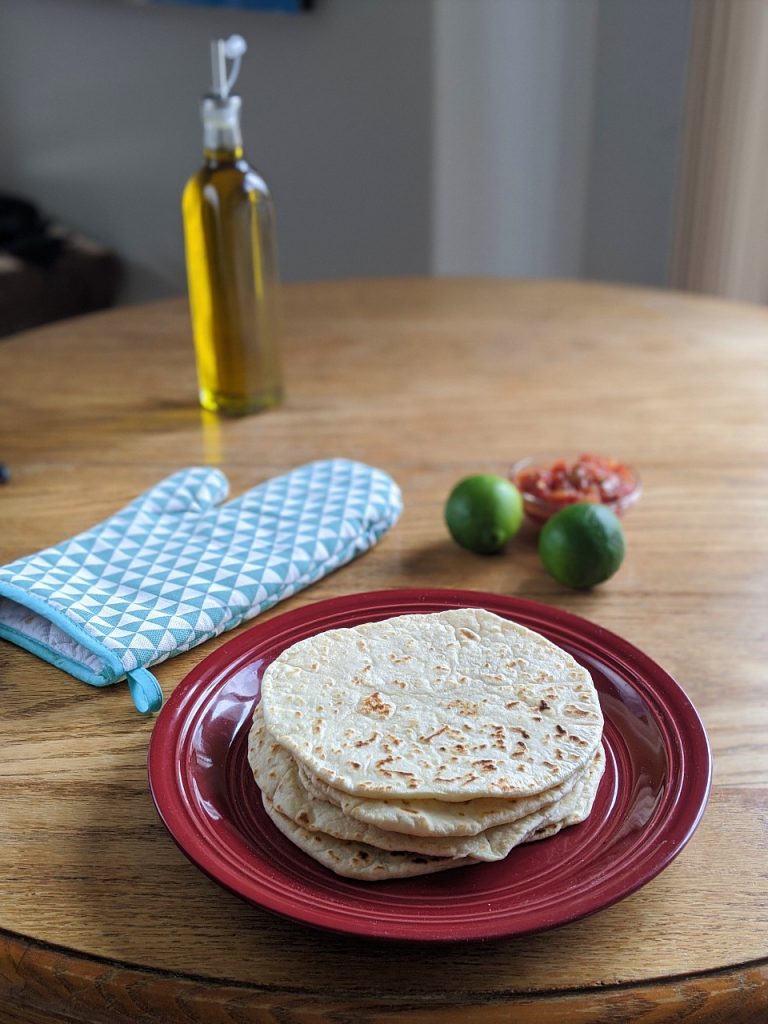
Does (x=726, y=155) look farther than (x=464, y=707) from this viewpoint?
Yes

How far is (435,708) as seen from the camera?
2.62ft

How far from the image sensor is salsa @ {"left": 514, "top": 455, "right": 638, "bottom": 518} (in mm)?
1247

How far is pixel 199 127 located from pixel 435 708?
3619 millimetres

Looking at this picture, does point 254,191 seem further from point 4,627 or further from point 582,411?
point 4,627

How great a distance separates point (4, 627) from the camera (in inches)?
41.1

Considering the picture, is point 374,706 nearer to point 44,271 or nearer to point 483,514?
point 483,514

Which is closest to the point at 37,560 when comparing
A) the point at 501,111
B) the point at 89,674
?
the point at 89,674

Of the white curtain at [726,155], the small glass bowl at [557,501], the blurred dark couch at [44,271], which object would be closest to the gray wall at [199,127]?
the blurred dark couch at [44,271]

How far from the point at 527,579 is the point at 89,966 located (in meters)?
0.63

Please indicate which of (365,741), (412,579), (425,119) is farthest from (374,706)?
(425,119)

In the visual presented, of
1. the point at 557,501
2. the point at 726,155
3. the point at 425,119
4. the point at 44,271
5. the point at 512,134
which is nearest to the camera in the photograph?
the point at 557,501

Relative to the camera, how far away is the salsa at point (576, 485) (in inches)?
49.1

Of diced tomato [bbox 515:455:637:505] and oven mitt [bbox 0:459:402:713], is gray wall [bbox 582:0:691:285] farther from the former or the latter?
oven mitt [bbox 0:459:402:713]

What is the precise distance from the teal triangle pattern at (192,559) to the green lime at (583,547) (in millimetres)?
224
